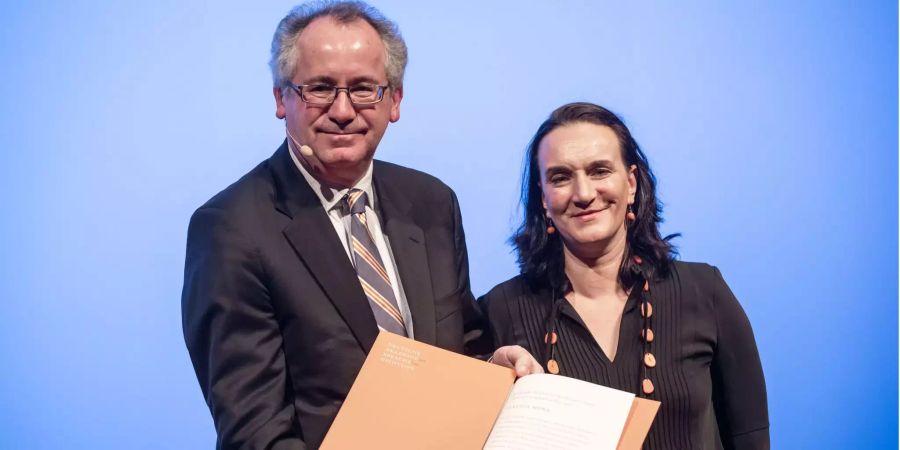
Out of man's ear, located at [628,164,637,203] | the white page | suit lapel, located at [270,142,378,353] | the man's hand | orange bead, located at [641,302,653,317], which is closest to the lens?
the white page

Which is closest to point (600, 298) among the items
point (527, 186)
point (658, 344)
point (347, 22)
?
point (658, 344)

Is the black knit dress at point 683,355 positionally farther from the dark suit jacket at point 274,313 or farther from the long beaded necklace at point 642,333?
the dark suit jacket at point 274,313

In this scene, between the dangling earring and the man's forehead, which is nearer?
the man's forehead

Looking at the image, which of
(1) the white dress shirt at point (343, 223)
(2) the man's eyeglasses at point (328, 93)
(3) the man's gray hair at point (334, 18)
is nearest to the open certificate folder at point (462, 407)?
(1) the white dress shirt at point (343, 223)

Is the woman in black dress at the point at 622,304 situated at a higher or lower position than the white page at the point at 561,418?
higher

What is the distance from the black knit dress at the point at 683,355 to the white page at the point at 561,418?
50 centimetres

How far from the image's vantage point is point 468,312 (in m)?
2.07

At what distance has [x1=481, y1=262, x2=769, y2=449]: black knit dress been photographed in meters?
1.92

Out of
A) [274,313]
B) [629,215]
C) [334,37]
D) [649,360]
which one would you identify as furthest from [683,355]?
[334,37]

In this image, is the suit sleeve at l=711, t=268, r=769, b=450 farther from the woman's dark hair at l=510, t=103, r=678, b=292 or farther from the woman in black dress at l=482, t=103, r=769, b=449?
the woman's dark hair at l=510, t=103, r=678, b=292

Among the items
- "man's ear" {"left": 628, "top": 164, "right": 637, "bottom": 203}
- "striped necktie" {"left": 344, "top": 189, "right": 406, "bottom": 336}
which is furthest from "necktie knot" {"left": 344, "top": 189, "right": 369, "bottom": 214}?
"man's ear" {"left": 628, "top": 164, "right": 637, "bottom": 203}

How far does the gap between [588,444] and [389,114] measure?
→ 89cm

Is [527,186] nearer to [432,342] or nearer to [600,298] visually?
[600,298]

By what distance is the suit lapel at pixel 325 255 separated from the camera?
5.71 feet
